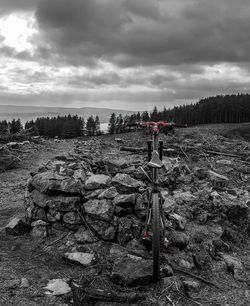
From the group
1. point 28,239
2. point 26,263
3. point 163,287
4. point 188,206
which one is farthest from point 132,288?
point 188,206

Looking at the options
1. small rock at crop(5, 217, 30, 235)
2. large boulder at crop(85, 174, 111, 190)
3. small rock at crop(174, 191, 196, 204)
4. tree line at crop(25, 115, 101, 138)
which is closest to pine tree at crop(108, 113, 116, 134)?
tree line at crop(25, 115, 101, 138)

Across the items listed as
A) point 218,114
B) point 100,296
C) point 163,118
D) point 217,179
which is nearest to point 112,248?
point 100,296

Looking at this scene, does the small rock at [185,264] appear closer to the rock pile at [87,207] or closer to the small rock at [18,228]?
the rock pile at [87,207]

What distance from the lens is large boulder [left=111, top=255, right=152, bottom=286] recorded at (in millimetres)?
4184

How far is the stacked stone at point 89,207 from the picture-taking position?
5613mm

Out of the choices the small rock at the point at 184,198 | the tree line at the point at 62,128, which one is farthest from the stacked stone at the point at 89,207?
the tree line at the point at 62,128

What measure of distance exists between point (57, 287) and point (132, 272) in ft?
4.76

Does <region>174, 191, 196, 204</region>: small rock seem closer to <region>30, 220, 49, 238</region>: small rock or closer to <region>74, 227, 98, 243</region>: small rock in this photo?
<region>74, 227, 98, 243</region>: small rock

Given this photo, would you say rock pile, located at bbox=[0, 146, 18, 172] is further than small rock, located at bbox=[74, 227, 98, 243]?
Yes

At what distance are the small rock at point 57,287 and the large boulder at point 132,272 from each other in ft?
2.96

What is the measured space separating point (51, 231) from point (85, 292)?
8.18 feet

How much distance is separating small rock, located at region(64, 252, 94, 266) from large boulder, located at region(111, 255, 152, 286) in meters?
0.68

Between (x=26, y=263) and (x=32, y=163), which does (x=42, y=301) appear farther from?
(x=32, y=163)

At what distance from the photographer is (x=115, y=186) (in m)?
6.68
